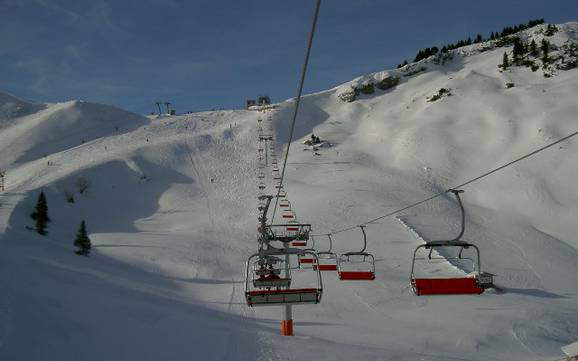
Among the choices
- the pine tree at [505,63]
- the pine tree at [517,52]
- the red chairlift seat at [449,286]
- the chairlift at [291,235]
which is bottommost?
the red chairlift seat at [449,286]

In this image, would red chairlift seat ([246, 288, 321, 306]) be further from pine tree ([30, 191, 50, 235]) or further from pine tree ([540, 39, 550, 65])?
pine tree ([540, 39, 550, 65])

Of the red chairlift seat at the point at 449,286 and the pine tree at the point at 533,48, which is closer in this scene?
the red chairlift seat at the point at 449,286

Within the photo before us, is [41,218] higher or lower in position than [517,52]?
lower

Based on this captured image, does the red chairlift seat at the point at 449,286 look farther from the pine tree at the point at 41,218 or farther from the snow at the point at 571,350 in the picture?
the pine tree at the point at 41,218

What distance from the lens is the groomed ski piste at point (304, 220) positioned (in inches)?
710

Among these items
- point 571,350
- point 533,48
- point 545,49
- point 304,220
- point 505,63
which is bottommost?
point 571,350

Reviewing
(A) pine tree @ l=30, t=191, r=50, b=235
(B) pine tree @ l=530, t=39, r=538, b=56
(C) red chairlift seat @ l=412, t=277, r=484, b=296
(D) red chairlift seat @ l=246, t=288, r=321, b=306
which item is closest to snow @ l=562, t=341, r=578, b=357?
(C) red chairlift seat @ l=412, t=277, r=484, b=296

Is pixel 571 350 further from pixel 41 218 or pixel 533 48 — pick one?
pixel 533 48

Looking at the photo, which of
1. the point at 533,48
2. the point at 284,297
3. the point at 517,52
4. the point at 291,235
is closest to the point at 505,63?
the point at 517,52

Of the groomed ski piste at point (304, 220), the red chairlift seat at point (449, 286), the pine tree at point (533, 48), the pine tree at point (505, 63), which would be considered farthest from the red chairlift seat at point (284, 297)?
the pine tree at point (533, 48)

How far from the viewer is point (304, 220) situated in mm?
40312

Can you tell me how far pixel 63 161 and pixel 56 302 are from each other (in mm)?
51553

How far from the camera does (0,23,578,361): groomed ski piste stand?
18.0 meters

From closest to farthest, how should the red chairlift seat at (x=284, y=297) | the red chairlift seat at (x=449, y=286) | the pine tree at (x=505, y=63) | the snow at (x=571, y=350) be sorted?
1. the red chairlift seat at (x=449, y=286)
2. the red chairlift seat at (x=284, y=297)
3. the snow at (x=571, y=350)
4. the pine tree at (x=505, y=63)
